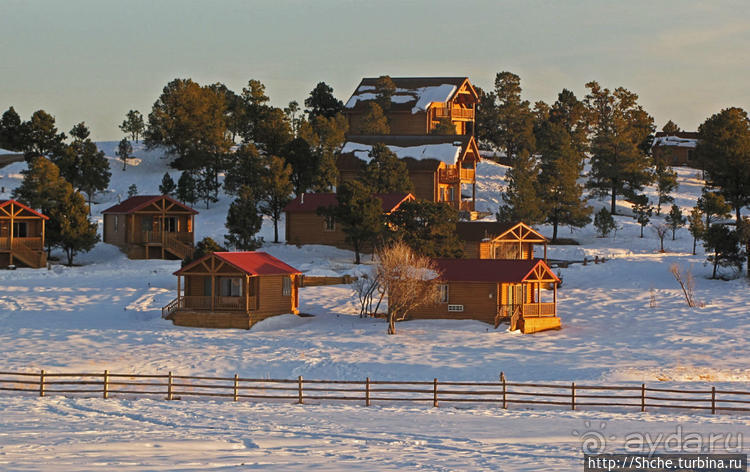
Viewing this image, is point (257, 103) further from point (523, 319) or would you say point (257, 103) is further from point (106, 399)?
point (106, 399)

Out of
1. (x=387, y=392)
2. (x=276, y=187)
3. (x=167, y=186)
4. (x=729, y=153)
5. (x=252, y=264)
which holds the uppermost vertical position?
(x=729, y=153)

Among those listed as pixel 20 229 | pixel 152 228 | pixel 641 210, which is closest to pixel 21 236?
pixel 20 229

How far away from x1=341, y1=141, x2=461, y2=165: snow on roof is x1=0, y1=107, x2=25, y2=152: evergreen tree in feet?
124

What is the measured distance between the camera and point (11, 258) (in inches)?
2598

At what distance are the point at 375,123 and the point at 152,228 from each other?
109 ft

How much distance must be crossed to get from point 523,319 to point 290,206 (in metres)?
27.6

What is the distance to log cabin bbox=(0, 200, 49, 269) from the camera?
66.3 metres

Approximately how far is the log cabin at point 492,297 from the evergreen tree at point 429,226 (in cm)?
472

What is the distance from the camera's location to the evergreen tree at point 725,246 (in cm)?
6438

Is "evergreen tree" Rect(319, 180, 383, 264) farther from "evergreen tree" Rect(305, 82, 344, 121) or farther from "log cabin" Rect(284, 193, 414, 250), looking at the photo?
"evergreen tree" Rect(305, 82, 344, 121)

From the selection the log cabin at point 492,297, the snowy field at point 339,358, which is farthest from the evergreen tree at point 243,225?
the log cabin at point 492,297

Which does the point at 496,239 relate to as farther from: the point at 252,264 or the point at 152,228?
the point at 152,228

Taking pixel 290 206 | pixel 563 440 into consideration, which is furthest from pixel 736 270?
pixel 563 440

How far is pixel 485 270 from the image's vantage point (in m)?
54.9
